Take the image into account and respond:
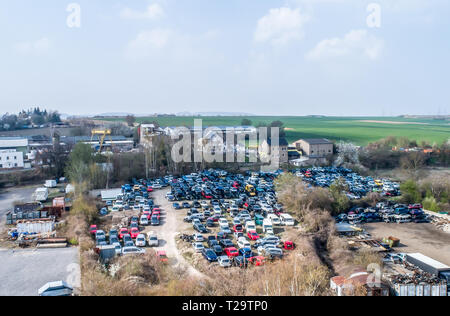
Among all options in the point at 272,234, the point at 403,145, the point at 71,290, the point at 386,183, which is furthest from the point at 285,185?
the point at 403,145

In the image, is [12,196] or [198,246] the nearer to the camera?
[198,246]

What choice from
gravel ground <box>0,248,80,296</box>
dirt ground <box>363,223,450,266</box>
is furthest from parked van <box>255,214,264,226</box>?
gravel ground <box>0,248,80,296</box>

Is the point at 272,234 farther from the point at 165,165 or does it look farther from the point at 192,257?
the point at 165,165

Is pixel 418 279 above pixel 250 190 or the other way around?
the other way around

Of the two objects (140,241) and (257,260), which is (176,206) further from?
(257,260)

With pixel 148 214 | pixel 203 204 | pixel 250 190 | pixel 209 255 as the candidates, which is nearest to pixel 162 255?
pixel 209 255
